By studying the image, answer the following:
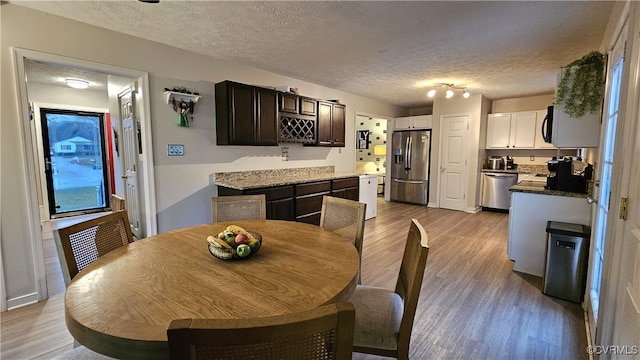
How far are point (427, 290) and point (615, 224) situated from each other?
1523mm

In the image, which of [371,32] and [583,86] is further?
[371,32]

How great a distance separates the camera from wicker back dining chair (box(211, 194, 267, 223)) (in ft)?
7.27

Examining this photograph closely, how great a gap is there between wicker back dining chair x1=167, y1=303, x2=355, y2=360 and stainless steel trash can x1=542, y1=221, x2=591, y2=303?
8.97 feet

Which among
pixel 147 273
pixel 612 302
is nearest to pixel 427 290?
pixel 612 302

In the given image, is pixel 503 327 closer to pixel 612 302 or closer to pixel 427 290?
pixel 427 290

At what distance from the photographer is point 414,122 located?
664 cm

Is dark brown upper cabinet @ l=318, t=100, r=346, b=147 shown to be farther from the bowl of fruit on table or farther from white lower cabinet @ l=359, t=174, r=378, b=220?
the bowl of fruit on table

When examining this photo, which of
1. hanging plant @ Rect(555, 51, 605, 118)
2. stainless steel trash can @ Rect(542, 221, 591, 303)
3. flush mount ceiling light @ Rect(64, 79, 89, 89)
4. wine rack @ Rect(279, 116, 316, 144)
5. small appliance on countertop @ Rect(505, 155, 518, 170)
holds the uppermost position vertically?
flush mount ceiling light @ Rect(64, 79, 89, 89)

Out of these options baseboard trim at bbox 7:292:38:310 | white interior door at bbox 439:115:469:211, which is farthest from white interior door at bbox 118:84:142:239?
white interior door at bbox 439:115:469:211

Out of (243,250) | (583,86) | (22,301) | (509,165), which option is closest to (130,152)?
(22,301)

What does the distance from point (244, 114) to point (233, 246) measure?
2496 millimetres

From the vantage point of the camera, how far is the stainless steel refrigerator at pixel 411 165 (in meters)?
6.43

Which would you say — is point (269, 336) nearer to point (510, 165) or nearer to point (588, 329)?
point (588, 329)

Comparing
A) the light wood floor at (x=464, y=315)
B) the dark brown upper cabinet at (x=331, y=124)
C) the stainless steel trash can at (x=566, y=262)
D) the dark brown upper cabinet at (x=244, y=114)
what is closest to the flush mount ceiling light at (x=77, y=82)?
the light wood floor at (x=464, y=315)
